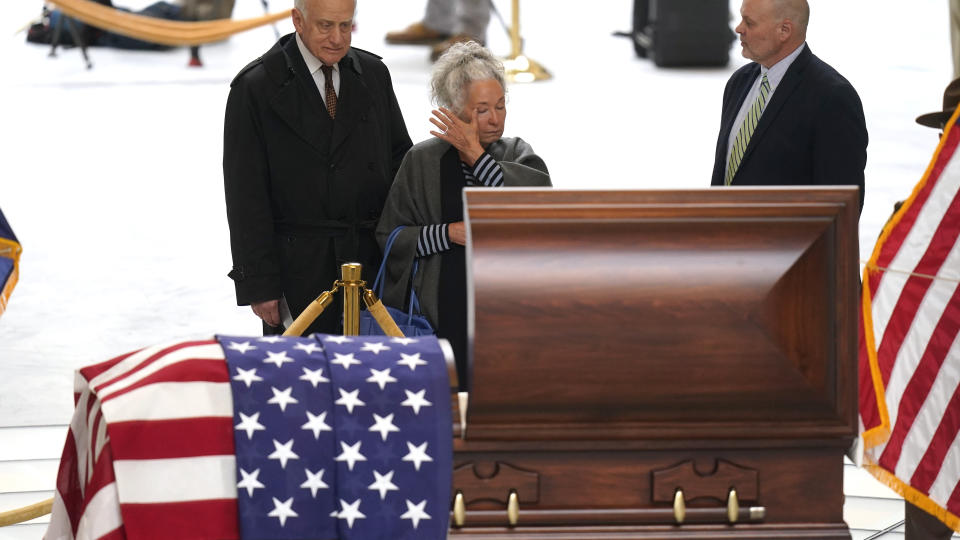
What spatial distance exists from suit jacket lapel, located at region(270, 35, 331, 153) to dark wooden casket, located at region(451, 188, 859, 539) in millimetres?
1613

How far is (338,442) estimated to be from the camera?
263 centimetres

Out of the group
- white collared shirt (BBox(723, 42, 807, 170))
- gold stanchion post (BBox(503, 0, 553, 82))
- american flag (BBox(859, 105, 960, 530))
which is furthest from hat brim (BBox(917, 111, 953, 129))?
gold stanchion post (BBox(503, 0, 553, 82))

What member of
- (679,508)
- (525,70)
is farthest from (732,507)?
(525,70)

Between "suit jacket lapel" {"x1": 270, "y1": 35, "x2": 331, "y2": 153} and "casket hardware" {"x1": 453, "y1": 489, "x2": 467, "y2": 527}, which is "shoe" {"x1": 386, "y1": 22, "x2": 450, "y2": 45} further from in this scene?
"casket hardware" {"x1": 453, "y1": 489, "x2": 467, "y2": 527}

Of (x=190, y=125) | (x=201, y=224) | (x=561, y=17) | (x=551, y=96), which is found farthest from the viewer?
(x=561, y=17)

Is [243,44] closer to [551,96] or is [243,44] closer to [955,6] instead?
[551,96]

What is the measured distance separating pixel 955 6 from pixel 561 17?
809cm

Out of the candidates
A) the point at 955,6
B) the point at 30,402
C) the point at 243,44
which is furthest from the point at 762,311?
the point at 243,44

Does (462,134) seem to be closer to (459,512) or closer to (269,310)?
(269,310)

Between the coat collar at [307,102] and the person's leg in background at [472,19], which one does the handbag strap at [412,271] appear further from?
the person's leg in background at [472,19]

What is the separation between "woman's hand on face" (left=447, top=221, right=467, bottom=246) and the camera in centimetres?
389

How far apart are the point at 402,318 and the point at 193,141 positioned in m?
7.67

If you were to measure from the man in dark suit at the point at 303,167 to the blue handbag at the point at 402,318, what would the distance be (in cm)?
25

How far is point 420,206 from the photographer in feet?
13.3
